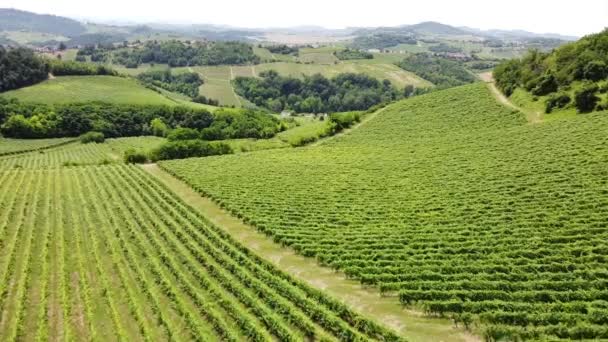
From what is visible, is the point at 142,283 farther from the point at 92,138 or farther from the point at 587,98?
the point at 92,138

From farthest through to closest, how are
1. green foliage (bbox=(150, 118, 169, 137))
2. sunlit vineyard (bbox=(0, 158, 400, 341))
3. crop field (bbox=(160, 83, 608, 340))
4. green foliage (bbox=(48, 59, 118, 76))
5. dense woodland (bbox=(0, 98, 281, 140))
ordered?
green foliage (bbox=(48, 59, 118, 76)), green foliage (bbox=(150, 118, 169, 137)), dense woodland (bbox=(0, 98, 281, 140)), sunlit vineyard (bbox=(0, 158, 400, 341)), crop field (bbox=(160, 83, 608, 340))

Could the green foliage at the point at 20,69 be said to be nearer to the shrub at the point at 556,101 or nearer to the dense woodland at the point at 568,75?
the dense woodland at the point at 568,75

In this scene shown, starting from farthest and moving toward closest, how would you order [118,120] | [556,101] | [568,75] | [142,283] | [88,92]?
[88,92] < [118,120] < [568,75] < [556,101] < [142,283]

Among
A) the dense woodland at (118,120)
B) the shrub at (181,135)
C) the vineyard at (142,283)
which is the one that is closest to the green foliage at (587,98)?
the vineyard at (142,283)

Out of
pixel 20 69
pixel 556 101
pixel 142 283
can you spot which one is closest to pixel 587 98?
pixel 556 101

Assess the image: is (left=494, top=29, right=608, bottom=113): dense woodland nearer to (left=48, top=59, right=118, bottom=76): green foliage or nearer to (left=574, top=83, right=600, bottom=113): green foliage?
(left=574, top=83, right=600, bottom=113): green foliage

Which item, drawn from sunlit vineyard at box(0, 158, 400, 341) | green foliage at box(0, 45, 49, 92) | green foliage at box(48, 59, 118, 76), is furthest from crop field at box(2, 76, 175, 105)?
sunlit vineyard at box(0, 158, 400, 341)

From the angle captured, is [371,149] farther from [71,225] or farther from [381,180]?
[71,225]
